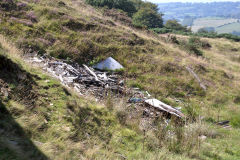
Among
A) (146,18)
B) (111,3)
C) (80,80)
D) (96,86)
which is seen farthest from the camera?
(146,18)

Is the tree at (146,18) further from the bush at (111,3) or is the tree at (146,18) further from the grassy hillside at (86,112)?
the grassy hillside at (86,112)

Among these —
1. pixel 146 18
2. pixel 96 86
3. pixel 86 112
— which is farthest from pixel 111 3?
pixel 86 112

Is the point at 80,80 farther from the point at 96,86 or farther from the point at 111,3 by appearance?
the point at 111,3

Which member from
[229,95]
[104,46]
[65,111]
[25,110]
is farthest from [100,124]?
[229,95]

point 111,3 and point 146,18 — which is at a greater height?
point 111,3

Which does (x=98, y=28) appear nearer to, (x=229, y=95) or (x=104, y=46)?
(x=104, y=46)

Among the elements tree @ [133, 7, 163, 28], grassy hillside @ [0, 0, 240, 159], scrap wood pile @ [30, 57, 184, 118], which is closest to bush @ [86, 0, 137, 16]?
tree @ [133, 7, 163, 28]

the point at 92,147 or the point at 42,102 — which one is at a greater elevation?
the point at 42,102

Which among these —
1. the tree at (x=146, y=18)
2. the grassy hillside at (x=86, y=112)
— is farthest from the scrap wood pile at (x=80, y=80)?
the tree at (x=146, y=18)

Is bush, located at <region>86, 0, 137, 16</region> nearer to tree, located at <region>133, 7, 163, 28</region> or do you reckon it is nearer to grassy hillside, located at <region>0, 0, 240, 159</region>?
tree, located at <region>133, 7, 163, 28</region>

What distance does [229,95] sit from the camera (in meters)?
14.2

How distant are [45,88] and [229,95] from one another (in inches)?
514

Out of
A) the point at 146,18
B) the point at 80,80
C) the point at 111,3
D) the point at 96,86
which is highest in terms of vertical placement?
the point at 111,3

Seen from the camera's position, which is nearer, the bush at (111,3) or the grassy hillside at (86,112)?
the grassy hillside at (86,112)
